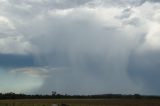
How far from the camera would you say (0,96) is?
197250 mm

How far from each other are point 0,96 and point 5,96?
271 centimetres

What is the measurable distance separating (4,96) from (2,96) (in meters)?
1.14

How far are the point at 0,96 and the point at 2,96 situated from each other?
110 centimetres

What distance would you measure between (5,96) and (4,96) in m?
0.67

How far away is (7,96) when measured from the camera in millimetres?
199500

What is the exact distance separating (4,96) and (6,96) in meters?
1.52

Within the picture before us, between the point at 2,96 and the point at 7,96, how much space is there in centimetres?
323

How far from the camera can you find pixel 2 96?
7766 inches

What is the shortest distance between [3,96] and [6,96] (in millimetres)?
1880

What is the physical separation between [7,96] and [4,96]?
2664 millimetres

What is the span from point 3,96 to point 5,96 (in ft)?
3.67

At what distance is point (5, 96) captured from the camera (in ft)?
648

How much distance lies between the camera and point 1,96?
649ft
